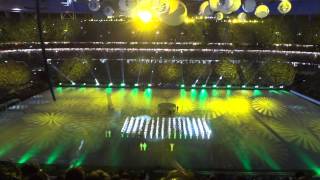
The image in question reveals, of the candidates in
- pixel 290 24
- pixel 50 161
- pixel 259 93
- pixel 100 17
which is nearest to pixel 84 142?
pixel 50 161

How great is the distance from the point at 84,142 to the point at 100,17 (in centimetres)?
1399

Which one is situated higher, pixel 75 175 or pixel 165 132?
pixel 75 175

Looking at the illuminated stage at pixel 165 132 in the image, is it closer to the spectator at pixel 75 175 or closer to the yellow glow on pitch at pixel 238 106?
the yellow glow on pitch at pixel 238 106

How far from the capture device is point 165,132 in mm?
9836

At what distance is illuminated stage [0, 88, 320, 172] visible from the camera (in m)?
7.88

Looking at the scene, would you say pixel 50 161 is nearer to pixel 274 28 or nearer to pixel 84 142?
pixel 84 142

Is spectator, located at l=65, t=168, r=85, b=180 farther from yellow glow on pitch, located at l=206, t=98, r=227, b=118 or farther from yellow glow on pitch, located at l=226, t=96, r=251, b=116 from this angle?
yellow glow on pitch, located at l=226, t=96, r=251, b=116

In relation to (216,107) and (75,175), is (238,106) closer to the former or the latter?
(216,107)

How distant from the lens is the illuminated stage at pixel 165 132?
7.88 meters

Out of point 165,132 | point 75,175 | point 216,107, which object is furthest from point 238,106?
point 75,175

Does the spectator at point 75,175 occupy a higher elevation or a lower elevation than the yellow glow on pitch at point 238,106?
higher

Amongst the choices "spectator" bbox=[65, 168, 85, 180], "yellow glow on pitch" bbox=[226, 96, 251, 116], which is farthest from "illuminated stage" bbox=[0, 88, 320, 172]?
"spectator" bbox=[65, 168, 85, 180]

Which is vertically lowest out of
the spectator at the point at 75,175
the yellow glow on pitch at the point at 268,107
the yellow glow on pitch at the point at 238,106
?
the yellow glow on pitch at the point at 268,107

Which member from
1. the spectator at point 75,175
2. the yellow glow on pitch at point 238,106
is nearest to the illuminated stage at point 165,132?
the yellow glow on pitch at point 238,106
